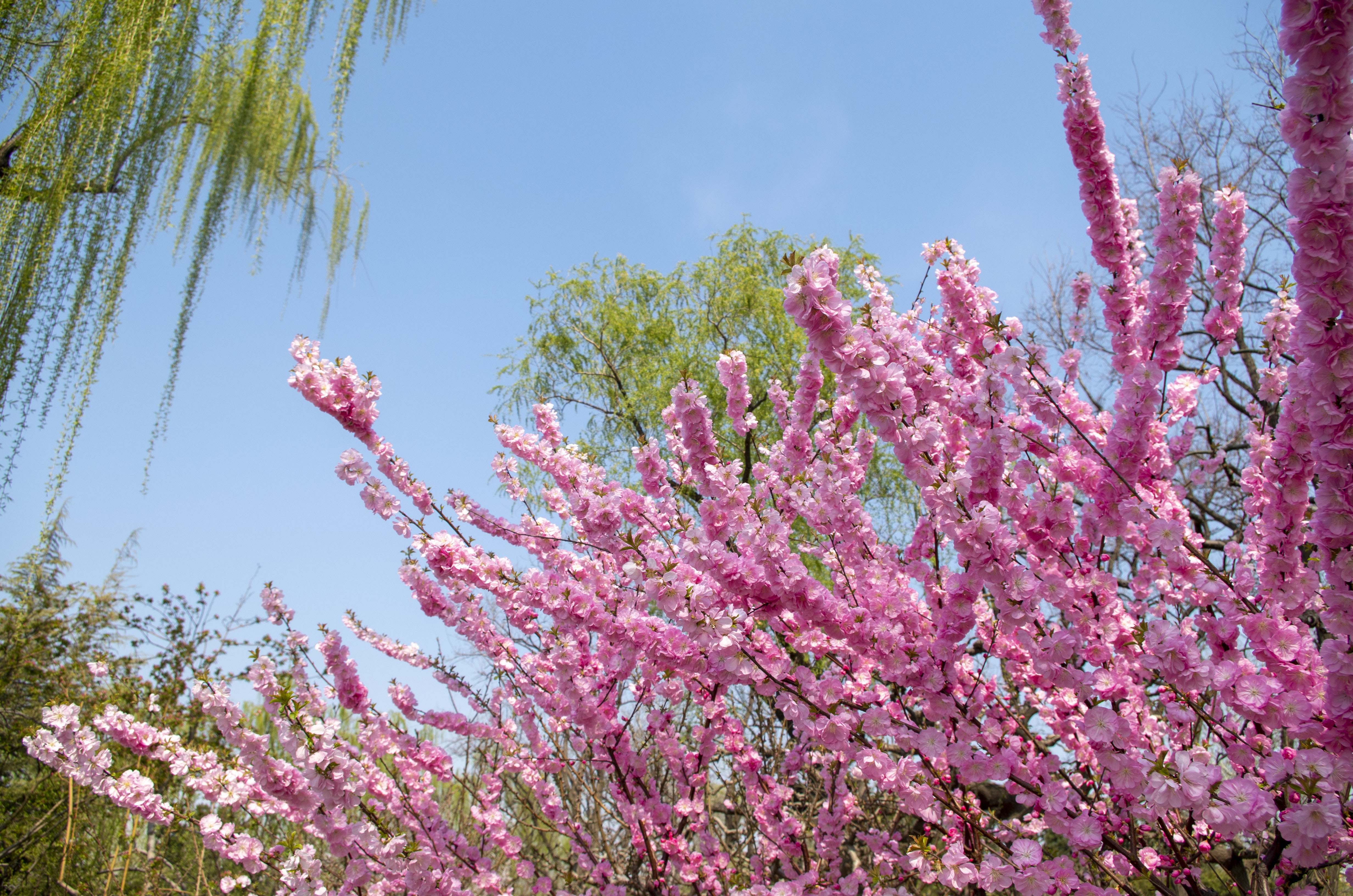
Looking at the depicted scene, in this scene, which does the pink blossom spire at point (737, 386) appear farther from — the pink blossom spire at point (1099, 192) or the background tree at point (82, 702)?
the background tree at point (82, 702)

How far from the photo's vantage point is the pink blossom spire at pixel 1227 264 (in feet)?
7.76

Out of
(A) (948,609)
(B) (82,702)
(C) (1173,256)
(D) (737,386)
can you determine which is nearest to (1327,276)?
(C) (1173,256)

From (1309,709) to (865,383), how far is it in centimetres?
146

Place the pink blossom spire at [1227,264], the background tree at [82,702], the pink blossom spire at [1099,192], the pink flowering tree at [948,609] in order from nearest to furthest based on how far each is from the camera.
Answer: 1. the pink flowering tree at [948,609]
2. the pink blossom spire at [1099,192]
3. the pink blossom spire at [1227,264]
4. the background tree at [82,702]

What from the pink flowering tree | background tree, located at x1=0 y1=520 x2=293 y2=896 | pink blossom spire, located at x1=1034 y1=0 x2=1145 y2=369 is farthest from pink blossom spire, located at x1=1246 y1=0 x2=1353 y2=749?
background tree, located at x1=0 y1=520 x2=293 y2=896

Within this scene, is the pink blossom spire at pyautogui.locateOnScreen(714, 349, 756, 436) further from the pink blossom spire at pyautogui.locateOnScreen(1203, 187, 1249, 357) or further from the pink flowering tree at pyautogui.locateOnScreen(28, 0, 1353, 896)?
the pink blossom spire at pyautogui.locateOnScreen(1203, 187, 1249, 357)

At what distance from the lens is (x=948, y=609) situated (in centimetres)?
219

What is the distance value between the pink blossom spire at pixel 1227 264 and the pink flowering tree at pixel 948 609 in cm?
2

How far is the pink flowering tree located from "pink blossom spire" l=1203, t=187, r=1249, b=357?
2cm

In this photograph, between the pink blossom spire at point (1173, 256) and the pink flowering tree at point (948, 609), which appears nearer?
the pink flowering tree at point (948, 609)

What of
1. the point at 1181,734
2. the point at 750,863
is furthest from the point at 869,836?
the point at 1181,734

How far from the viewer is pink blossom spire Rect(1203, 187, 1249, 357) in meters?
2.37

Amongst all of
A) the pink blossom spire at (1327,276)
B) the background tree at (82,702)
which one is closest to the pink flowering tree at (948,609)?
the pink blossom spire at (1327,276)

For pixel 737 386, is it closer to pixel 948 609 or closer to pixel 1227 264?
pixel 948 609
